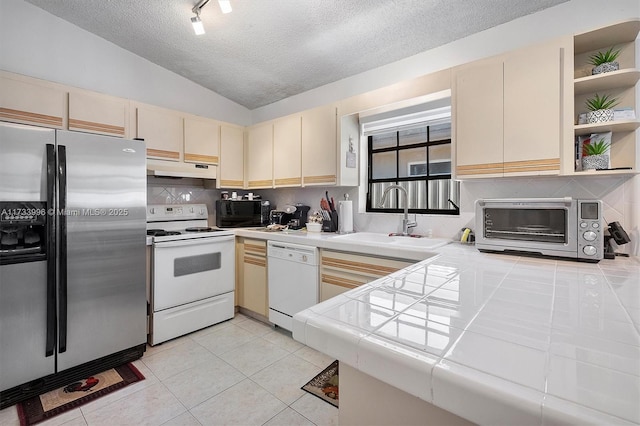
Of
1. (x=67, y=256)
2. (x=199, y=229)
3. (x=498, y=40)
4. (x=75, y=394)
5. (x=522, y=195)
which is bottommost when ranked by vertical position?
(x=75, y=394)

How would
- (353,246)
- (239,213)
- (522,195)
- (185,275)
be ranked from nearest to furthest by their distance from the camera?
(522,195) < (353,246) < (185,275) < (239,213)

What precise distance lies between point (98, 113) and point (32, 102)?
1.32 ft

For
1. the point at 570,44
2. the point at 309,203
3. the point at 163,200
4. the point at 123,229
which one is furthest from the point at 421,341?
the point at 163,200

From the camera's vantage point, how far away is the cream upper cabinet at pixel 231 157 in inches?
130

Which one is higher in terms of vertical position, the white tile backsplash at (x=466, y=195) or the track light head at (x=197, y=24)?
the track light head at (x=197, y=24)

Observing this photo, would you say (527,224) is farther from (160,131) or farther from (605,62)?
(160,131)

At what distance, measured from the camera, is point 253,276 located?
9.57 ft

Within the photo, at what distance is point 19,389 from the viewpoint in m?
1.75

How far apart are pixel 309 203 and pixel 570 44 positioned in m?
2.45

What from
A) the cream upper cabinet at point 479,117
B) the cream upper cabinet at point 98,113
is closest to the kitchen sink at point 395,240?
the cream upper cabinet at point 479,117

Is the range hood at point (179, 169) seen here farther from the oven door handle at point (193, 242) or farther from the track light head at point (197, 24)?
the track light head at point (197, 24)

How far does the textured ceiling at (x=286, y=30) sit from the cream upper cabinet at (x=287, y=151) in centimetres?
52

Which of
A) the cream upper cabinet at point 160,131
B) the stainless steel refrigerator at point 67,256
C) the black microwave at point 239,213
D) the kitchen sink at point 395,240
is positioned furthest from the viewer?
the black microwave at point 239,213

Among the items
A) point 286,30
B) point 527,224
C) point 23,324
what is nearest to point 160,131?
point 286,30
